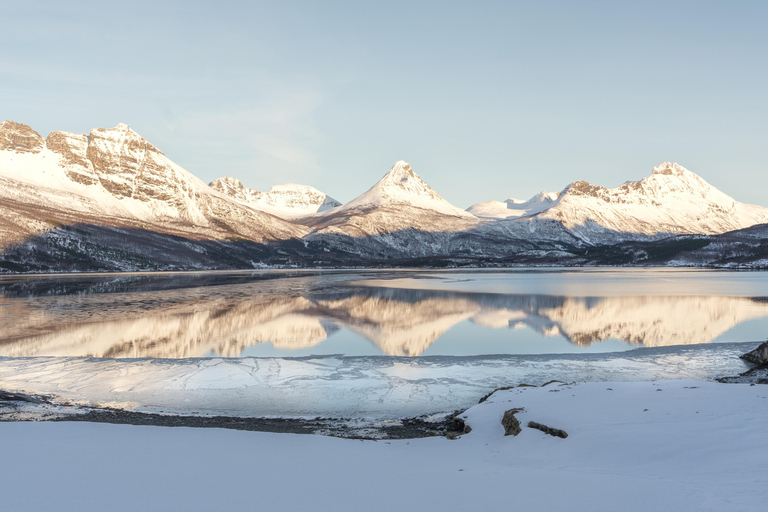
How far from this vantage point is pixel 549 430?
12688 millimetres

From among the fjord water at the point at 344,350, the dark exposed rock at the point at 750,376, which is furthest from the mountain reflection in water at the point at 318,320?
the dark exposed rock at the point at 750,376

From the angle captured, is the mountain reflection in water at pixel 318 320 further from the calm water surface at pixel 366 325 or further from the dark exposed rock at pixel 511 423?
the dark exposed rock at pixel 511 423

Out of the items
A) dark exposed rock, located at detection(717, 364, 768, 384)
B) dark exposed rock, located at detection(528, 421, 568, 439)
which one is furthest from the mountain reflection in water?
dark exposed rock, located at detection(528, 421, 568, 439)

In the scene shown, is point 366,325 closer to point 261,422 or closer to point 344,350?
point 344,350

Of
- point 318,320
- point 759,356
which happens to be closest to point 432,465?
point 759,356

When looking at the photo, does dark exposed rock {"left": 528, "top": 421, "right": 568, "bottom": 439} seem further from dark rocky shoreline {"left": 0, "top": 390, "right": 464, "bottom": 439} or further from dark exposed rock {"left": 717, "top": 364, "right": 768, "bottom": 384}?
dark exposed rock {"left": 717, "top": 364, "right": 768, "bottom": 384}

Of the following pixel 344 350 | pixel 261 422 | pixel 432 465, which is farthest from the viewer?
pixel 344 350

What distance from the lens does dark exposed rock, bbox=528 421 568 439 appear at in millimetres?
12352

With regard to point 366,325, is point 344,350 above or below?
below

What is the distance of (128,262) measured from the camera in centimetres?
17925

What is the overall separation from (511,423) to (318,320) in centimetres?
2930

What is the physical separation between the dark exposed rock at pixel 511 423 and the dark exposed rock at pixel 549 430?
0.36 m

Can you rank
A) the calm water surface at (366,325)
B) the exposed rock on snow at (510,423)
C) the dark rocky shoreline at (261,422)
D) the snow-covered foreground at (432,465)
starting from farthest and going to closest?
the calm water surface at (366,325) < the dark rocky shoreline at (261,422) < the exposed rock on snow at (510,423) < the snow-covered foreground at (432,465)

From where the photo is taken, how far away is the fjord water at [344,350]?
20.1 meters
